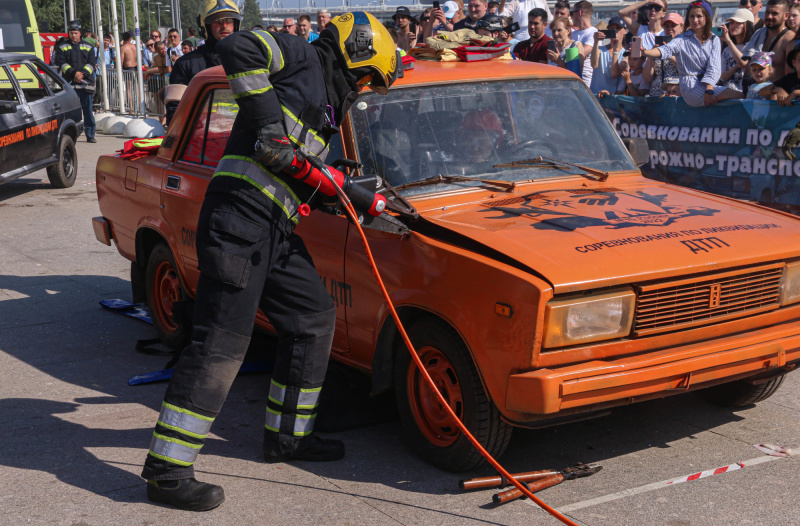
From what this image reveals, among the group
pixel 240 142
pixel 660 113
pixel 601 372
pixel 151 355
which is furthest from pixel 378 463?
pixel 660 113

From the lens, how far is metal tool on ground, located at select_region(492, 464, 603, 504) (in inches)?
143

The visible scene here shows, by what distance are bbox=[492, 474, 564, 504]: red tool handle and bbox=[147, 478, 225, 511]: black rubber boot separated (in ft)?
3.73

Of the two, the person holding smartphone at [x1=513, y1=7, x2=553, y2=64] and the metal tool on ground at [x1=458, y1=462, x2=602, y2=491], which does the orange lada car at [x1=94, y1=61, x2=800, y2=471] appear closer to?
the metal tool on ground at [x1=458, y1=462, x2=602, y2=491]

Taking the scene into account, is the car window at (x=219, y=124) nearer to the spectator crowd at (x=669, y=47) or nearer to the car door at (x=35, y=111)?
the spectator crowd at (x=669, y=47)

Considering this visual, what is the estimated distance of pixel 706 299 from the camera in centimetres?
378

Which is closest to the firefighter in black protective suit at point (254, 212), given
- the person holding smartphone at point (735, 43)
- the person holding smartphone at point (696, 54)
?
the person holding smartphone at point (696, 54)

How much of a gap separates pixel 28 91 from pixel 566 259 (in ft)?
36.3

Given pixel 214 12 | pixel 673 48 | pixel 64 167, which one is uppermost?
pixel 214 12

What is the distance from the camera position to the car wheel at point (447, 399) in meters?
3.72

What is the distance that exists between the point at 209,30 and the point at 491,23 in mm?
3659

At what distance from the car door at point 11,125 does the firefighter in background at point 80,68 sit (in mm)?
6266

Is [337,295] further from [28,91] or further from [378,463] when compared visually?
[28,91]

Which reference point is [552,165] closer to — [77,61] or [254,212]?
[254,212]

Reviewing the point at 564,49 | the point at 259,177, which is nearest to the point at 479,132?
the point at 259,177
